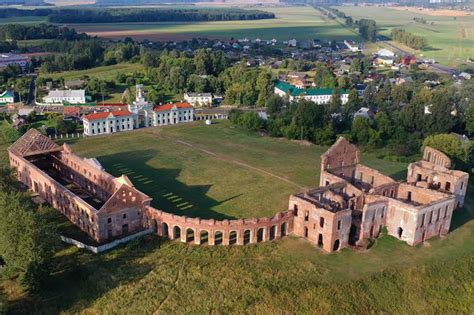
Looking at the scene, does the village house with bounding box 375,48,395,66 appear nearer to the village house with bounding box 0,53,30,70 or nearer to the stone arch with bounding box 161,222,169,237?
the village house with bounding box 0,53,30,70

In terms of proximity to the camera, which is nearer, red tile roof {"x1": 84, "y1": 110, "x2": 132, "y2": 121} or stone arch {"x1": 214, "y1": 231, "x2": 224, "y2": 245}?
stone arch {"x1": 214, "y1": 231, "x2": 224, "y2": 245}

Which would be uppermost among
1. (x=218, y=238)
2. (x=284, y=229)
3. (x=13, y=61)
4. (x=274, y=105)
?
(x=13, y=61)

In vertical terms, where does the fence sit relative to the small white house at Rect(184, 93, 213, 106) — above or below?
above

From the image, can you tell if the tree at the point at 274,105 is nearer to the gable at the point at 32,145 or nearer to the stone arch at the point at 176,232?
the gable at the point at 32,145

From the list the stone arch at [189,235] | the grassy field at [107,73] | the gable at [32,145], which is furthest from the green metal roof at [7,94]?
the stone arch at [189,235]

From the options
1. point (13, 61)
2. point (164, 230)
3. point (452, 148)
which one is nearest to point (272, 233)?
point (164, 230)

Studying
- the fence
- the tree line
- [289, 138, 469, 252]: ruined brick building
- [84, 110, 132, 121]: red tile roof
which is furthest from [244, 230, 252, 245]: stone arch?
[84, 110, 132, 121]: red tile roof

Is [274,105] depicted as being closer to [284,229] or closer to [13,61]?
[284,229]
